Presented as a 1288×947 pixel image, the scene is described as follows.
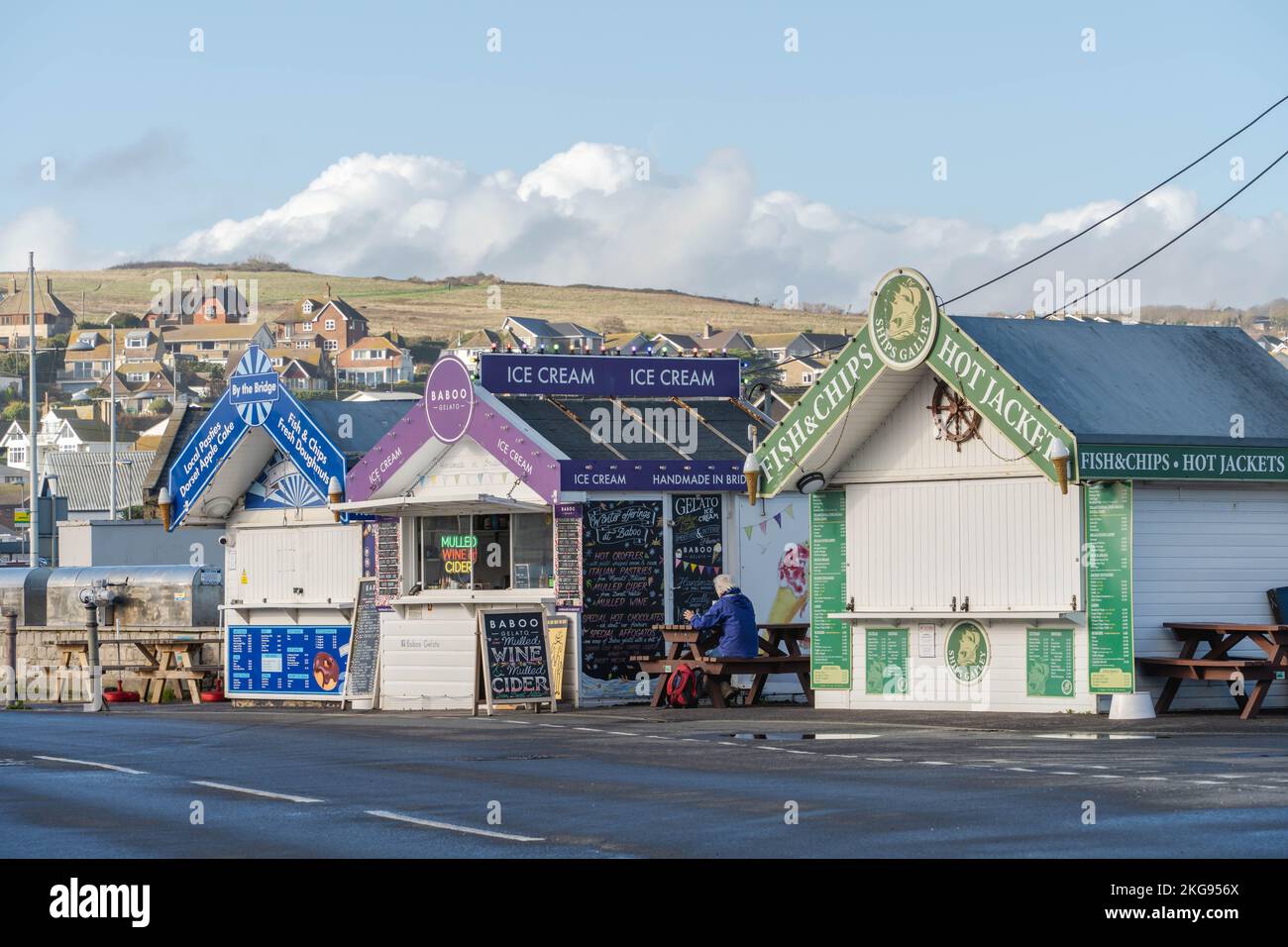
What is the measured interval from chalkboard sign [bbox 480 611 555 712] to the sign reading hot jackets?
17.5 feet

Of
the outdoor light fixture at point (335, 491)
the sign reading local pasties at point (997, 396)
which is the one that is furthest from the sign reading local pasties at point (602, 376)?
the sign reading local pasties at point (997, 396)

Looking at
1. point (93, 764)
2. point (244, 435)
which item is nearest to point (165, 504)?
point (244, 435)

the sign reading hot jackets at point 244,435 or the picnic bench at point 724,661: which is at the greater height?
the sign reading hot jackets at point 244,435

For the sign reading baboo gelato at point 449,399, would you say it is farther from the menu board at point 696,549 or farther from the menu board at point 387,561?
the menu board at point 696,549

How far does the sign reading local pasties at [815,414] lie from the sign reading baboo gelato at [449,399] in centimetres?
471

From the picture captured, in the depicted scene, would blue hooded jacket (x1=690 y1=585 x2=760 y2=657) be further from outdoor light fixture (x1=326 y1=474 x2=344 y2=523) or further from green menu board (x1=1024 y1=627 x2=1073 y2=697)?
outdoor light fixture (x1=326 y1=474 x2=344 y2=523)

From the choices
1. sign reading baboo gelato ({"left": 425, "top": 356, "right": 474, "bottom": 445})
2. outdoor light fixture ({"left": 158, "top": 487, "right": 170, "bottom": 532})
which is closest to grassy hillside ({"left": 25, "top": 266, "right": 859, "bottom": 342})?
outdoor light fixture ({"left": 158, "top": 487, "right": 170, "bottom": 532})

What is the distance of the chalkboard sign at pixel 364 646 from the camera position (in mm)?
28734

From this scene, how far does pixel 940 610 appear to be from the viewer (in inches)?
926

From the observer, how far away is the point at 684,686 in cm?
2561

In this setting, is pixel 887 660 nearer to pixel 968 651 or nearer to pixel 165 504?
pixel 968 651

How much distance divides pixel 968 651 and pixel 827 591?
7.23 ft
